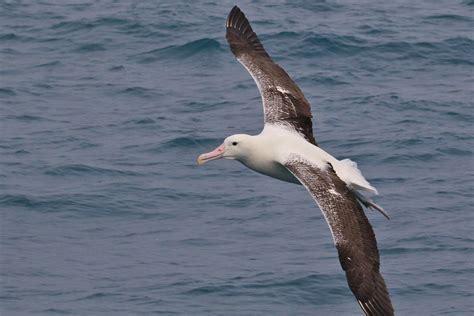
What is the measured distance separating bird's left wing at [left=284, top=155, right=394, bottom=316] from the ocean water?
9.42 feet

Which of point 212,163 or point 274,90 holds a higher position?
point 274,90

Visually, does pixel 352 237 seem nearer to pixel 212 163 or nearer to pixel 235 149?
pixel 235 149

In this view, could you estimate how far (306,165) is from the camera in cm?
1427

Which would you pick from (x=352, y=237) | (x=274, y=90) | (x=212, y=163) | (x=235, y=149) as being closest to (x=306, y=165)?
(x=235, y=149)

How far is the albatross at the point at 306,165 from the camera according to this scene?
12.9 meters

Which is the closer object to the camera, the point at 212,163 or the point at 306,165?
the point at 306,165

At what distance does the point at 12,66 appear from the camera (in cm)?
2581

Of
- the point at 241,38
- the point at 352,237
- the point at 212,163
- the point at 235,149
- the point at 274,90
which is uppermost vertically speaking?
the point at 241,38

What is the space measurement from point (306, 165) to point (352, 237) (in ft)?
4.71

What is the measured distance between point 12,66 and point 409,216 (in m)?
10.4

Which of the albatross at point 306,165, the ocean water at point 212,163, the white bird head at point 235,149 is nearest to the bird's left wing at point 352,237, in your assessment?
the albatross at point 306,165

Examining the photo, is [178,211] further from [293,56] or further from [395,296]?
[293,56]

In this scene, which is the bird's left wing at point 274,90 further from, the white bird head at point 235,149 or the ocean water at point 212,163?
the ocean water at point 212,163

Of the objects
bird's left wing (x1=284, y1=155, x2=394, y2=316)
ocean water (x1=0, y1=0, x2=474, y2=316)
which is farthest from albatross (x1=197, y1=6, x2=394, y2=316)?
ocean water (x1=0, y1=0, x2=474, y2=316)
